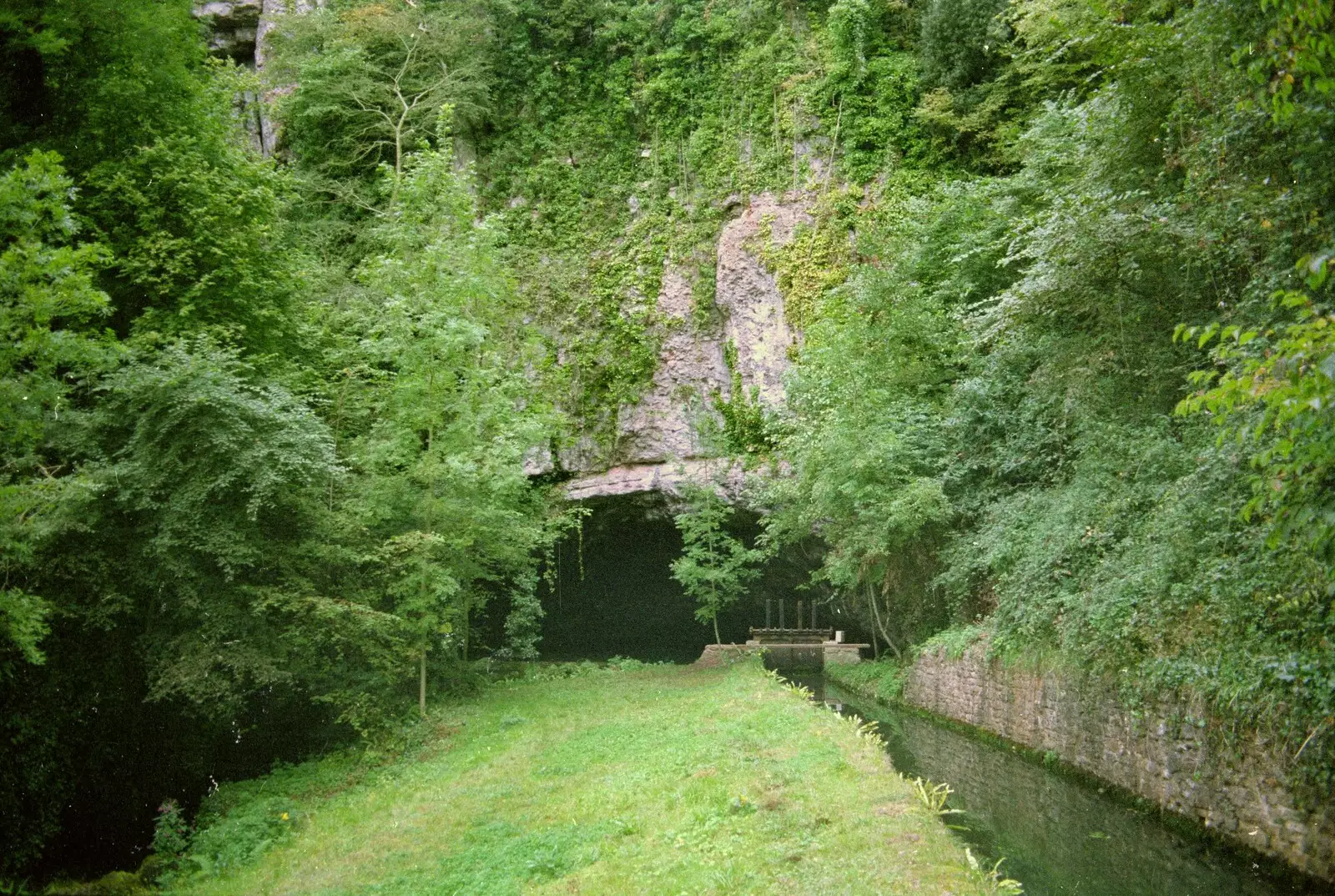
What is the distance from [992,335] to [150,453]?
11719mm

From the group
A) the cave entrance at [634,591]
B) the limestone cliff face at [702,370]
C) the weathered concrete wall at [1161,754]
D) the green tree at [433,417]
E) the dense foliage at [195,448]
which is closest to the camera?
the weathered concrete wall at [1161,754]

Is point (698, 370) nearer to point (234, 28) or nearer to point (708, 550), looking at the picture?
point (708, 550)

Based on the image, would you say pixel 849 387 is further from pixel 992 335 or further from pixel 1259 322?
pixel 1259 322

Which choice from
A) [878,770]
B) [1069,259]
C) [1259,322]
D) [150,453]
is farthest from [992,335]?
[150,453]

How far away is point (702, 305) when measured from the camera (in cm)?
2409

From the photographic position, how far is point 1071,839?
8875 millimetres

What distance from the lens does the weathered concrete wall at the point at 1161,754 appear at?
736 centimetres

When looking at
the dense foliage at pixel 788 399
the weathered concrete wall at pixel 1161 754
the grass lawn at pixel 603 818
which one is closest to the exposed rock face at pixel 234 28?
the dense foliage at pixel 788 399

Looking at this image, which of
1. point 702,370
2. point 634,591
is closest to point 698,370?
point 702,370

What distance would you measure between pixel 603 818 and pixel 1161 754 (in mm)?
5980

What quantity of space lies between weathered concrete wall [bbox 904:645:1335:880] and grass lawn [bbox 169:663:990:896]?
273cm

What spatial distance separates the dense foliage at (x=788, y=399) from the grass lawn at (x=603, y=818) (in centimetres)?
176

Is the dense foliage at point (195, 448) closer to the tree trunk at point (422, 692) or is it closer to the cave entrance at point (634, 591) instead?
the tree trunk at point (422, 692)

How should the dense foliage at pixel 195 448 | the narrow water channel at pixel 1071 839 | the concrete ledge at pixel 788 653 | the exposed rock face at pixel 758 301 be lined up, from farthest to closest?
the exposed rock face at pixel 758 301 → the concrete ledge at pixel 788 653 → the dense foliage at pixel 195 448 → the narrow water channel at pixel 1071 839
